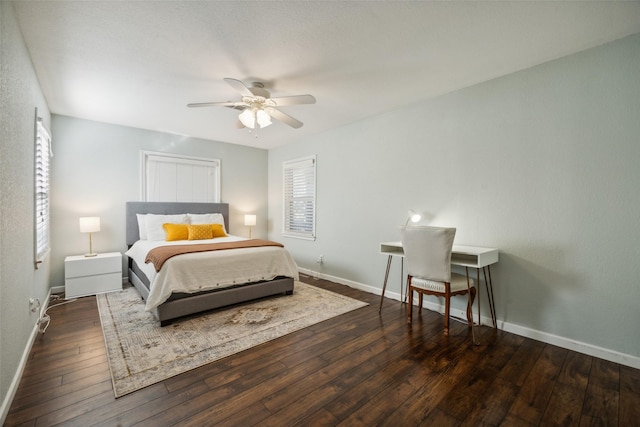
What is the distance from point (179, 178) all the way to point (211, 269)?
2538 millimetres

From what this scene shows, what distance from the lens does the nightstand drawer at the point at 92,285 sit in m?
3.48

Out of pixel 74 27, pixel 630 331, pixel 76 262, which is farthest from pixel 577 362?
pixel 76 262

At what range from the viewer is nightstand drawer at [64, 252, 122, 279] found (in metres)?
3.47

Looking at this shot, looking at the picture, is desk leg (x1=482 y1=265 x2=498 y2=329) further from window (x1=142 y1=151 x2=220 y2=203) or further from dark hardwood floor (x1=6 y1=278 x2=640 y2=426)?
window (x1=142 y1=151 x2=220 y2=203)

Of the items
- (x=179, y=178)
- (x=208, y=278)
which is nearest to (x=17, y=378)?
(x=208, y=278)

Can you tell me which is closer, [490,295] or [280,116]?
[490,295]

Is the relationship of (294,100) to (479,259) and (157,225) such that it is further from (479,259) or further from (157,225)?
(157,225)

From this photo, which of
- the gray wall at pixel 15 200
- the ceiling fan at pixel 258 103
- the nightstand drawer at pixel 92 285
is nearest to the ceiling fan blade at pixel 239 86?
the ceiling fan at pixel 258 103

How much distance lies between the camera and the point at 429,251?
2.57m

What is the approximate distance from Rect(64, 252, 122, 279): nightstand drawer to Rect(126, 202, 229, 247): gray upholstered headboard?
54 centimetres

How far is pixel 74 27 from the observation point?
200 centimetres

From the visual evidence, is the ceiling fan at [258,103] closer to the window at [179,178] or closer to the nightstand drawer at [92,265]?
the window at [179,178]

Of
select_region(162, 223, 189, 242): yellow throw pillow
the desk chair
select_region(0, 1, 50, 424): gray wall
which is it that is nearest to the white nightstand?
select_region(162, 223, 189, 242): yellow throw pillow

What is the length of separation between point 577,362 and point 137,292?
4.67 metres
